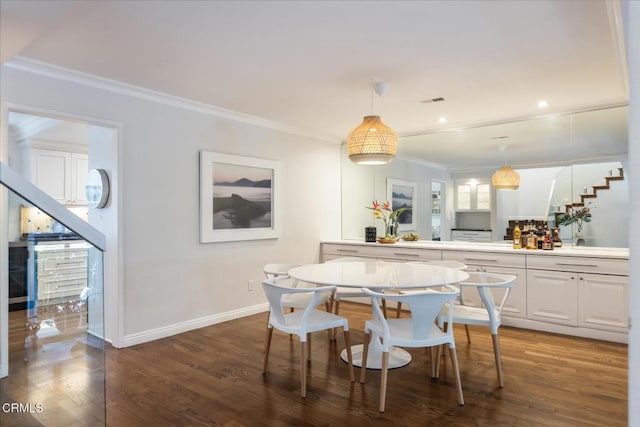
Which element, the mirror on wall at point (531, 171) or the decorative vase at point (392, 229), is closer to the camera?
the mirror on wall at point (531, 171)

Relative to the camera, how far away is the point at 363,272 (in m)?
3.35

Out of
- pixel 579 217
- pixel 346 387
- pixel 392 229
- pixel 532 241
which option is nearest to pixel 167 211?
Answer: pixel 346 387

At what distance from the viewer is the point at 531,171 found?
4703mm

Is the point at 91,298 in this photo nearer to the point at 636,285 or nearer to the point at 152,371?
the point at 152,371

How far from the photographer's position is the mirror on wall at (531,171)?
13.8 ft

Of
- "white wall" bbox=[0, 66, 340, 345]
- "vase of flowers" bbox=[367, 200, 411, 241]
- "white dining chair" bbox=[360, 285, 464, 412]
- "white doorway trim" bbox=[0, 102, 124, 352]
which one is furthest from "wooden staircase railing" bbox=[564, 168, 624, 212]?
"white doorway trim" bbox=[0, 102, 124, 352]

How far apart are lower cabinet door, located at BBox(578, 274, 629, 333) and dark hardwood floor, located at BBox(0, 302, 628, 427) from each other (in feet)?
0.73

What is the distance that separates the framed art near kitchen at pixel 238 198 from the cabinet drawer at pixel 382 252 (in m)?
0.98

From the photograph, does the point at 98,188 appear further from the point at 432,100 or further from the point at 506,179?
the point at 506,179

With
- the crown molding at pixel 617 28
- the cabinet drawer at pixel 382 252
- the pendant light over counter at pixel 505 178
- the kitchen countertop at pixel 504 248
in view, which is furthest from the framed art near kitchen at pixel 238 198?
the crown molding at pixel 617 28

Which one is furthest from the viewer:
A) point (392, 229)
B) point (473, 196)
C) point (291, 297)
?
point (392, 229)

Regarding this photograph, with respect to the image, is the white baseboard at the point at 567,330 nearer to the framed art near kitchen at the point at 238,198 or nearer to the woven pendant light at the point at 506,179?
the woven pendant light at the point at 506,179

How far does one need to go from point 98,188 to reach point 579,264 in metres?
4.71

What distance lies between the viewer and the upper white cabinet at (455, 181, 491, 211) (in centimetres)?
508
